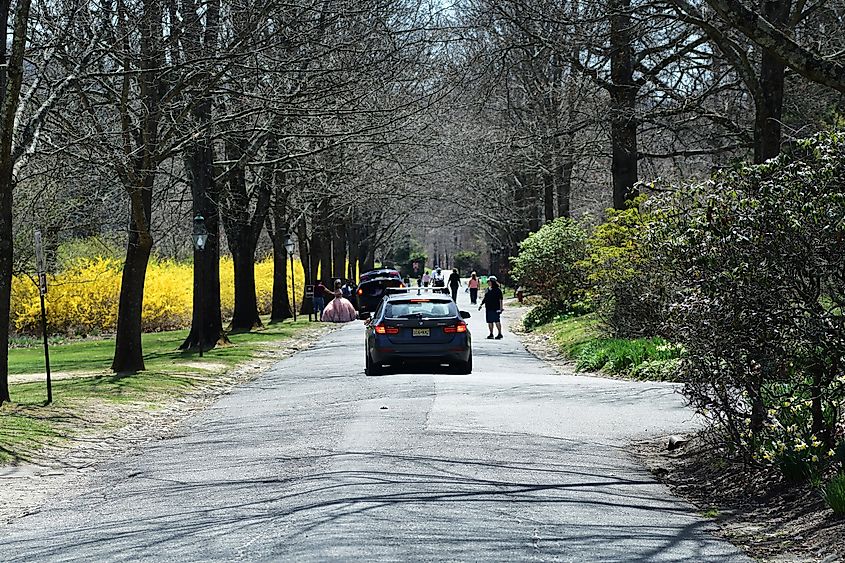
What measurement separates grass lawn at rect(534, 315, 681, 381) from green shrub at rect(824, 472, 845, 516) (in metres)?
8.10

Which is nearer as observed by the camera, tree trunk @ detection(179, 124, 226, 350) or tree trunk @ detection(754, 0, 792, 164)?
tree trunk @ detection(754, 0, 792, 164)

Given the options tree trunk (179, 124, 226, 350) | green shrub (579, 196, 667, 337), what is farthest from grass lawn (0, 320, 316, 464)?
green shrub (579, 196, 667, 337)

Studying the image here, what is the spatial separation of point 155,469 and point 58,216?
23.6 meters

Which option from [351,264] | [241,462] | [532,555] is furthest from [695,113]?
[351,264]

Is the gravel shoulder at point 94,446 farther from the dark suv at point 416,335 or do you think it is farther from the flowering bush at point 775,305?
the flowering bush at point 775,305

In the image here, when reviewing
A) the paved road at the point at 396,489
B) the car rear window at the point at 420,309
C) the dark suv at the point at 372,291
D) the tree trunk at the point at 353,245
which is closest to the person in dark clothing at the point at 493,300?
the car rear window at the point at 420,309

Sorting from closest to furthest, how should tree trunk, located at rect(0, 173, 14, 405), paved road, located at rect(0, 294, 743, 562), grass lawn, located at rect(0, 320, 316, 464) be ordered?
paved road, located at rect(0, 294, 743, 562)
grass lawn, located at rect(0, 320, 316, 464)
tree trunk, located at rect(0, 173, 14, 405)

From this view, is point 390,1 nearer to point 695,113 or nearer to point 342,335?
point 695,113

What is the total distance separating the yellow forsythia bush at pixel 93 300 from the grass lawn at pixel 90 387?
4441mm

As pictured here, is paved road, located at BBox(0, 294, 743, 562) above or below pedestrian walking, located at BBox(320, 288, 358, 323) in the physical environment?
below

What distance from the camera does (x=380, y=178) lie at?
136 feet

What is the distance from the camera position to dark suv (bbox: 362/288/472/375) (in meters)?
21.1

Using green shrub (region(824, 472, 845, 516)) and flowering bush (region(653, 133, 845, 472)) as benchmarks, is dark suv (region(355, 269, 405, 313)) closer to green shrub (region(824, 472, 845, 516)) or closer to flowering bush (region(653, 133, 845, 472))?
flowering bush (region(653, 133, 845, 472))

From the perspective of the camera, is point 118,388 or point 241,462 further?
point 118,388
